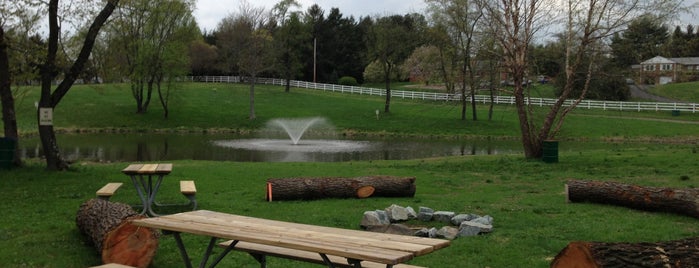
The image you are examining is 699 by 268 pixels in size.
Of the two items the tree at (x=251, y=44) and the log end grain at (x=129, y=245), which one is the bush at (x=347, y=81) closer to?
the tree at (x=251, y=44)

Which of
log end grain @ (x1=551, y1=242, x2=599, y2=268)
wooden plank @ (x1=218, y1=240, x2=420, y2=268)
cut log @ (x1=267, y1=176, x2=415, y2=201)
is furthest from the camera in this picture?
cut log @ (x1=267, y1=176, x2=415, y2=201)

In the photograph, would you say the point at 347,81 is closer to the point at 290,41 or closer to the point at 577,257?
the point at 290,41

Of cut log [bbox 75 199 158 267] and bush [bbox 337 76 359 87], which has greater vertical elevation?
bush [bbox 337 76 359 87]

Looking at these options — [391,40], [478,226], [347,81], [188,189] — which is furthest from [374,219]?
[347,81]

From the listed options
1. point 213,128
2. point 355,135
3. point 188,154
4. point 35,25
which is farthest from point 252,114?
point 35,25

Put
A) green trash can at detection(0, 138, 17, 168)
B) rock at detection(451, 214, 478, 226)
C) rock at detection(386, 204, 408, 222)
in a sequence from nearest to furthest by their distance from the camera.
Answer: rock at detection(451, 214, 478, 226), rock at detection(386, 204, 408, 222), green trash can at detection(0, 138, 17, 168)

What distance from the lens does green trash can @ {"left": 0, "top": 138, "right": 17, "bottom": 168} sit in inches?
578

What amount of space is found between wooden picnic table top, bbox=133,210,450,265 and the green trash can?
36.3 feet

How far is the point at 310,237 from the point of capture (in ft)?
15.7

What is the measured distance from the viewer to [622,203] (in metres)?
10.6

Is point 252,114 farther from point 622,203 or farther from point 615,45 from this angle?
point 622,203

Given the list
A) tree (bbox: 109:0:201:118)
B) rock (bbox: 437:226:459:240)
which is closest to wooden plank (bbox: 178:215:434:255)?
rock (bbox: 437:226:459:240)

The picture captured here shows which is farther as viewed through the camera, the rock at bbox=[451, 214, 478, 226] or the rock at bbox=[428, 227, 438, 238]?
the rock at bbox=[451, 214, 478, 226]

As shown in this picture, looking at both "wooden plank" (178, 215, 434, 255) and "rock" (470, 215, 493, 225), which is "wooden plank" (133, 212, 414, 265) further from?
"rock" (470, 215, 493, 225)
